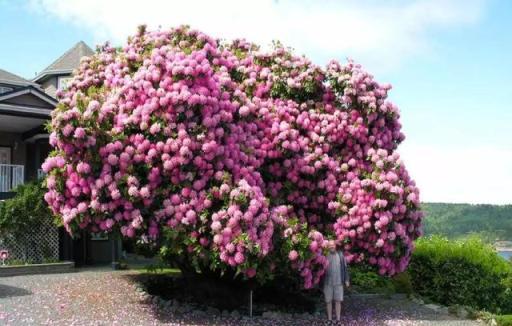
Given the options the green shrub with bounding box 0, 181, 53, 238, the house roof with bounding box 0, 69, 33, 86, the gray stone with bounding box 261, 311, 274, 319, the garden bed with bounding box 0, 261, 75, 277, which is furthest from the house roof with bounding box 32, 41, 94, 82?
the gray stone with bounding box 261, 311, 274, 319

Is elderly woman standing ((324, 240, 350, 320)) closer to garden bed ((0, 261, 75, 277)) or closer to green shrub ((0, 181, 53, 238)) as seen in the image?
garden bed ((0, 261, 75, 277))

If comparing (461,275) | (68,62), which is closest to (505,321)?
(461,275)

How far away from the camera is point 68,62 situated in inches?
1276

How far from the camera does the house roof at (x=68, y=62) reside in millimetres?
31672

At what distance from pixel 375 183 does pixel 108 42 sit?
7996mm

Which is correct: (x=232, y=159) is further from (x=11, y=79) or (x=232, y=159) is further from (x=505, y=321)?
(x=11, y=79)

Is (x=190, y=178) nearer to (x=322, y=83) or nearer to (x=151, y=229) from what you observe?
(x=151, y=229)

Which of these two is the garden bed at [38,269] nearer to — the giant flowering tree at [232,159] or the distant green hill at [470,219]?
the giant flowering tree at [232,159]

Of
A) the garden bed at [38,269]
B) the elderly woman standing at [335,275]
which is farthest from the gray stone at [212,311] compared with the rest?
the garden bed at [38,269]

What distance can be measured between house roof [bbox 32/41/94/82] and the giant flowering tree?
17.6m

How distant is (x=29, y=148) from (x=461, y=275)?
1728 centimetres

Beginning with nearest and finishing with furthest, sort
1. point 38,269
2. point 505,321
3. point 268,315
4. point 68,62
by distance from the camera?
point 268,315, point 505,321, point 38,269, point 68,62

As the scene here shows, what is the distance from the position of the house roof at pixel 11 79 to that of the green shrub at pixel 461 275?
21912mm

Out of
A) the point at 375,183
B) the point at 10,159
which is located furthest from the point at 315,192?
the point at 10,159
